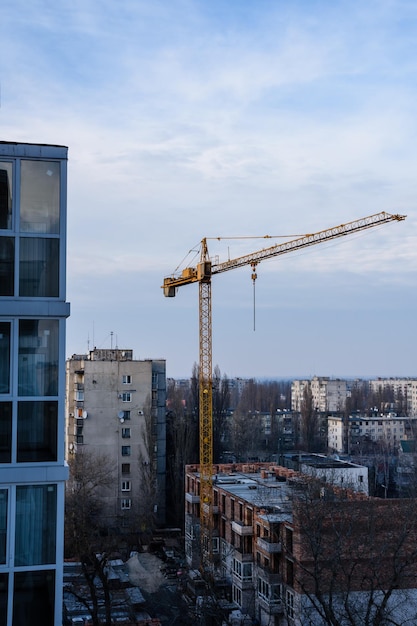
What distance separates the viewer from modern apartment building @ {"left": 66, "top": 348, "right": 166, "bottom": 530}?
2614cm

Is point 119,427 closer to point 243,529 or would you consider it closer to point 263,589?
point 243,529

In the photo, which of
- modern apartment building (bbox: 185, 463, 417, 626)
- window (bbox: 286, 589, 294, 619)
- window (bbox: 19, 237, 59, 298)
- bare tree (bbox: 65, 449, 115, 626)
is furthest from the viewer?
bare tree (bbox: 65, 449, 115, 626)

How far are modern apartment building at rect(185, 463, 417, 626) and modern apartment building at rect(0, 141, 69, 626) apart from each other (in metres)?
4.87

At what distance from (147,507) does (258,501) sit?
953 centimetres

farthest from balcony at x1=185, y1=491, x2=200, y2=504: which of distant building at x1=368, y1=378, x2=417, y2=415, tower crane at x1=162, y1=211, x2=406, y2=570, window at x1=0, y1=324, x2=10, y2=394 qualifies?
distant building at x1=368, y1=378, x2=417, y2=415

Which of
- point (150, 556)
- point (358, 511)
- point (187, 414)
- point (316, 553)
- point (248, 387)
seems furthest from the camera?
point (248, 387)

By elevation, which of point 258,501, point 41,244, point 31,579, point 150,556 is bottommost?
point 150,556

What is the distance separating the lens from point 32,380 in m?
4.92

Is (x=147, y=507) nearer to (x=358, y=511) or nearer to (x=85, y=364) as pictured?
(x=85, y=364)

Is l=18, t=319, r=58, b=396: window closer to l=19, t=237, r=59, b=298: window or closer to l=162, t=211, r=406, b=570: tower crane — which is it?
l=19, t=237, r=59, b=298: window

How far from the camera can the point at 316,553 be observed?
30.0 ft

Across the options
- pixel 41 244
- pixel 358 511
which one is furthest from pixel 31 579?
pixel 358 511

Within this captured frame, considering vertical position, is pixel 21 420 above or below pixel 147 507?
above

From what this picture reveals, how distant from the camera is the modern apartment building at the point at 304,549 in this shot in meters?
11.4
